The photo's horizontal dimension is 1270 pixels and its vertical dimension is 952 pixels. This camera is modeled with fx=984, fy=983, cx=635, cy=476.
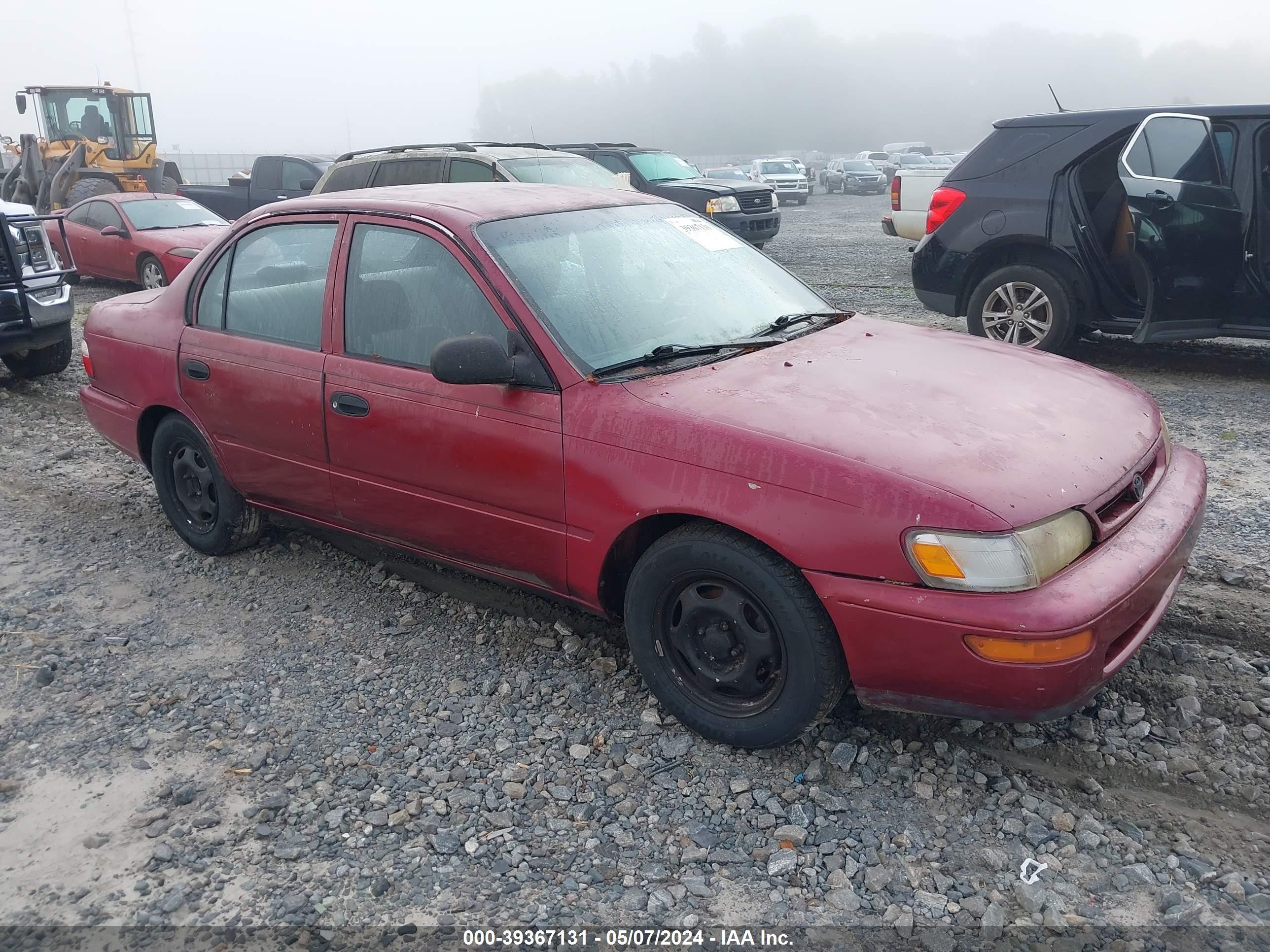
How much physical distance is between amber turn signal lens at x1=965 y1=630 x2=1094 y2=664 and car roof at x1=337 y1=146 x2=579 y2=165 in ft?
28.1

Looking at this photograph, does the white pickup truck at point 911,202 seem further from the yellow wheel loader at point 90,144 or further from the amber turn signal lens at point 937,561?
the yellow wheel loader at point 90,144

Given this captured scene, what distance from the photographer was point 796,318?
375 cm

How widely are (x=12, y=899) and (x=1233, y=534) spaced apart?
462 cm

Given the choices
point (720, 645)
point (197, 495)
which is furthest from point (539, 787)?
point (197, 495)

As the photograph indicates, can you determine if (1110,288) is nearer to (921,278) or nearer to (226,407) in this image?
(921,278)

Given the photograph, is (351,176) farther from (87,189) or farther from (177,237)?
(87,189)

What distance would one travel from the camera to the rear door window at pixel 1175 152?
634cm

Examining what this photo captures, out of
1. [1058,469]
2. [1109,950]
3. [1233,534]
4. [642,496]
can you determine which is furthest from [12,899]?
[1233,534]

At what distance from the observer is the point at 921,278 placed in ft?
25.1

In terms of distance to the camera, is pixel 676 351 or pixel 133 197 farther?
pixel 133 197

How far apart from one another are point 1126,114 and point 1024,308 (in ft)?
4.66

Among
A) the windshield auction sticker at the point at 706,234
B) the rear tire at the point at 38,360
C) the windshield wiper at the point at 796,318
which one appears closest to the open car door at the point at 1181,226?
the windshield wiper at the point at 796,318

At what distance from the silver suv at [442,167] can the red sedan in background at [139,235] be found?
8.47 ft

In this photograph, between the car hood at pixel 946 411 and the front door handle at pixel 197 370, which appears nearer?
the car hood at pixel 946 411
